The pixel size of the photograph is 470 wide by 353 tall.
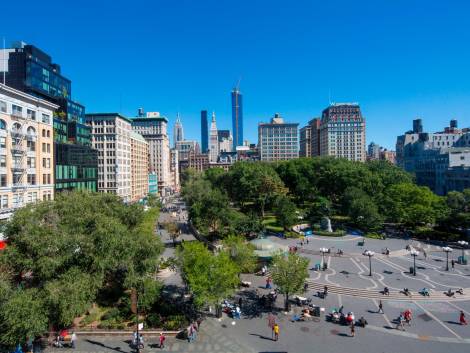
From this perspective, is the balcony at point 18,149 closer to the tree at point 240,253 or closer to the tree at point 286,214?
the tree at point 240,253

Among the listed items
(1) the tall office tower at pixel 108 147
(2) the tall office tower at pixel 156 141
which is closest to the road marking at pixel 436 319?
(1) the tall office tower at pixel 108 147

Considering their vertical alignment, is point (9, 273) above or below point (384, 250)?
above

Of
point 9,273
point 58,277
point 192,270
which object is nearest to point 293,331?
point 192,270

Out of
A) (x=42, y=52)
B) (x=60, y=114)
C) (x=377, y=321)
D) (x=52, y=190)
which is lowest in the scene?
(x=377, y=321)

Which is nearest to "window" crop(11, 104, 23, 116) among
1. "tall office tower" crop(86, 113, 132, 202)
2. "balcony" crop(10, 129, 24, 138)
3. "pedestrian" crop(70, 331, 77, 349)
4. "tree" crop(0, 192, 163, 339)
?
"balcony" crop(10, 129, 24, 138)

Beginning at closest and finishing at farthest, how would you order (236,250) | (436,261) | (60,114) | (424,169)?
(236,250) → (436,261) → (60,114) → (424,169)

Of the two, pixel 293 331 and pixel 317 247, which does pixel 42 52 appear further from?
pixel 293 331
